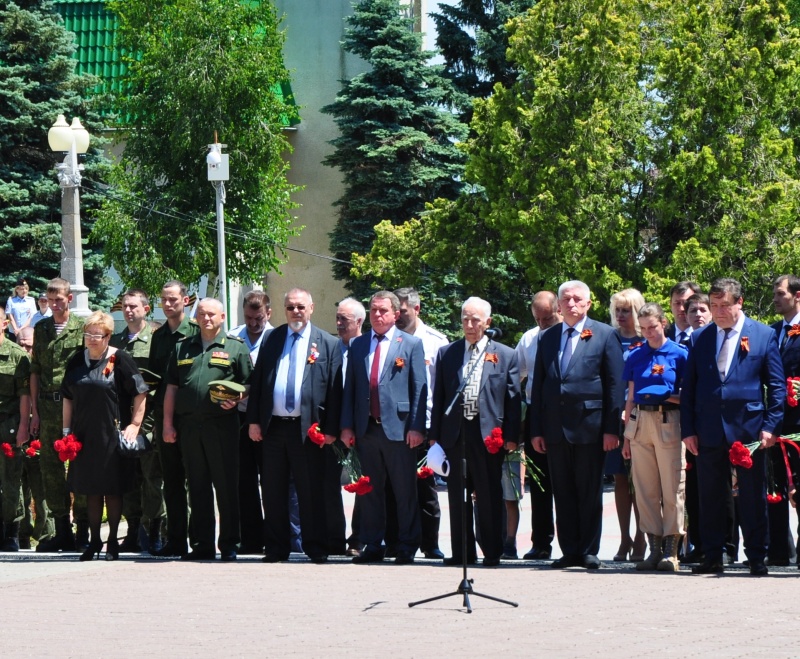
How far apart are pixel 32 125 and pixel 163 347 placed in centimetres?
2182

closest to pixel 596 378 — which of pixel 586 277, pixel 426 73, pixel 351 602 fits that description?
pixel 351 602

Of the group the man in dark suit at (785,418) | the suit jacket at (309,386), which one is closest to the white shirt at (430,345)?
the suit jacket at (309,386)

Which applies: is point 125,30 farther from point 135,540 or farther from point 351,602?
point 351,602

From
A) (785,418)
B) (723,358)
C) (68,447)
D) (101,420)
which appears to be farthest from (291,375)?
(785,418)

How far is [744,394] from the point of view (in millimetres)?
10617

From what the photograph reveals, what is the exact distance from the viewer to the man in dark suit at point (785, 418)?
10.8 meters

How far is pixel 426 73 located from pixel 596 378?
Result: 2632 centimetres

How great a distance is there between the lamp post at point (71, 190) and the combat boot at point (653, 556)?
1144 centimetres

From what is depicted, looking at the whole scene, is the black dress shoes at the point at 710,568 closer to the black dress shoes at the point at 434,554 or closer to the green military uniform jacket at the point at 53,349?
the black dress shoes at the point at 434,554

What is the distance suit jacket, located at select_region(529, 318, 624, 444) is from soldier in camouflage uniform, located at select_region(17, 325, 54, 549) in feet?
15.9

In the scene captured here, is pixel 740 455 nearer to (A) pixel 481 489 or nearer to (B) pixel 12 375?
(A) pixel 481 489

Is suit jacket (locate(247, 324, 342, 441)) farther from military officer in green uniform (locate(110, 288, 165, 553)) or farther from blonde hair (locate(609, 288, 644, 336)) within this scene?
blonde hair (locate(609, 288, 644, 336))

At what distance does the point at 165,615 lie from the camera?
9016 millimetres

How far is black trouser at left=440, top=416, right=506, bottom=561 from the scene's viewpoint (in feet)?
37.6
